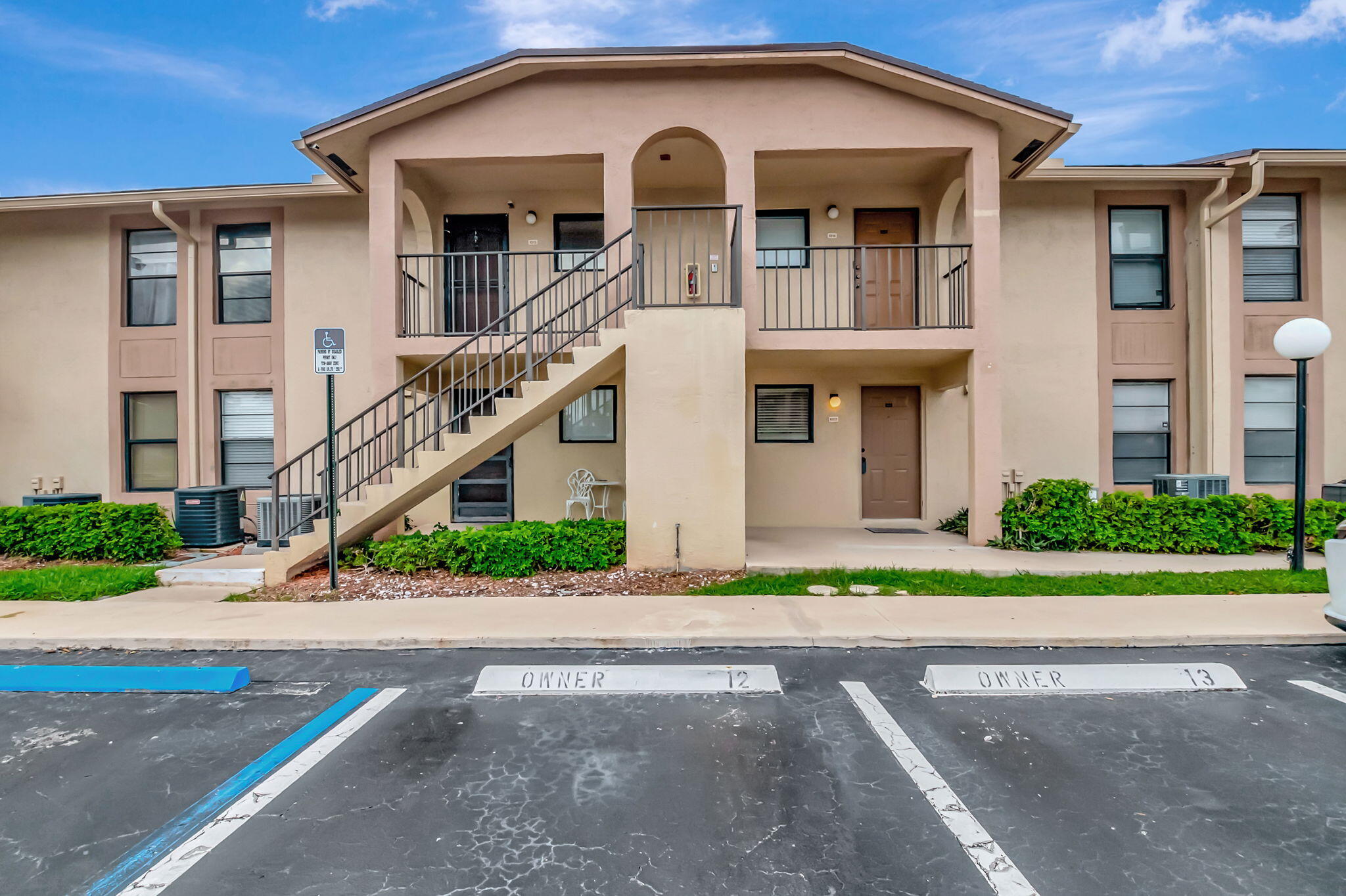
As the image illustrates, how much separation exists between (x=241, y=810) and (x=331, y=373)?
456 cm

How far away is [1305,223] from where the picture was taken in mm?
9836

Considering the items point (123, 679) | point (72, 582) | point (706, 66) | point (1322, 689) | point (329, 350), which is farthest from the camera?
point (706, 66)

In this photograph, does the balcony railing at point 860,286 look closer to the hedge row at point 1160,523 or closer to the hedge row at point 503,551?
the hedge row at point 1160,523

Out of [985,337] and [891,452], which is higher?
[985,337]

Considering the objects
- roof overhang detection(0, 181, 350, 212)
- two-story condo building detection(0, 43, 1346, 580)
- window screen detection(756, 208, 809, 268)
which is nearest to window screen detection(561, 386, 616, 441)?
two-story condo building detection(0, 43, 1346, 580)

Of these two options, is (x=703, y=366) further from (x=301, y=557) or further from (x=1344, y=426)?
(x=1344, y=426)

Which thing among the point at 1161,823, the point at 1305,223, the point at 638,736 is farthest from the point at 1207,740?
the point at 1305,223

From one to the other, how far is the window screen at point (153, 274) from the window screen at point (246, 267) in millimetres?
813

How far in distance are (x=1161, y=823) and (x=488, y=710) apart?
3.39 m

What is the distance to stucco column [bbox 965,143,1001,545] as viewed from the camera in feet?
27.2

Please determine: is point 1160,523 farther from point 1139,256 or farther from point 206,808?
point 206,808

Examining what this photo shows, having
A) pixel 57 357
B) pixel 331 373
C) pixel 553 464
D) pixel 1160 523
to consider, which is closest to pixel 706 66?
pixel 331 373

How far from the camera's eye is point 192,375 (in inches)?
408

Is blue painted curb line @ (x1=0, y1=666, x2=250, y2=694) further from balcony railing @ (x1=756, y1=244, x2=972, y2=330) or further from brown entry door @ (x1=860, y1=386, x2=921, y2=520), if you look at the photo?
brown entry door @ (x1=860, y1=386, x2=921, y2=520)
